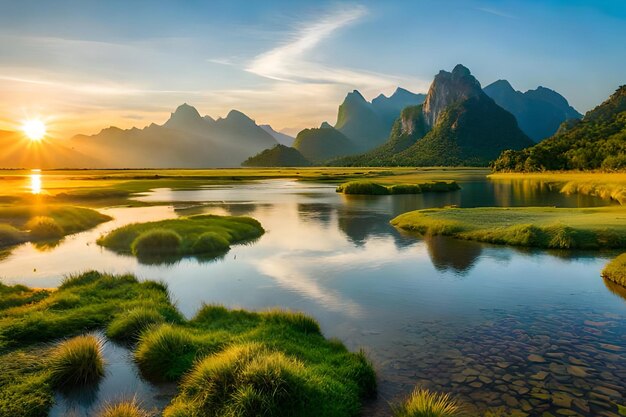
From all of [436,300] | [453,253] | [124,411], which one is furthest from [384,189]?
[124,411]

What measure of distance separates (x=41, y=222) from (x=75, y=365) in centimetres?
4073

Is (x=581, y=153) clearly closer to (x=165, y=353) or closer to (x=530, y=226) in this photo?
(x=530, y=226)

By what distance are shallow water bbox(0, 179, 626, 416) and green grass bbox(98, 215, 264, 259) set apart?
69.1 inches

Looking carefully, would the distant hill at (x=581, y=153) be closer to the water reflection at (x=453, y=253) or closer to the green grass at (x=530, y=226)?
the green grass at (x=530, y=226)

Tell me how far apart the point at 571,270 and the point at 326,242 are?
21.4 meters

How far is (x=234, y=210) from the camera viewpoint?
7244cm

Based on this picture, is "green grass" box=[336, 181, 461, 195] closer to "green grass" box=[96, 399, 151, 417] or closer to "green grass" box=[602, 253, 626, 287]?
"green grass" box=[602, 253, 626, 287]

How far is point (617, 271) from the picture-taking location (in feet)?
87.3

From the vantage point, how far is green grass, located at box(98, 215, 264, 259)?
38281mm

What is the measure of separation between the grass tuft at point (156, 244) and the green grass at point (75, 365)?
74.0ft

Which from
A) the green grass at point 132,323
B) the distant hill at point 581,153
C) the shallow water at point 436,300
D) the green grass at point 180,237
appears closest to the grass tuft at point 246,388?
the shallow water at point 436,300

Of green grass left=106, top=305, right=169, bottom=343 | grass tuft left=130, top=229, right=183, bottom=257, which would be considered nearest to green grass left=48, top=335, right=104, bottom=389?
green grass left=106, top=305, right=169, bottom=343

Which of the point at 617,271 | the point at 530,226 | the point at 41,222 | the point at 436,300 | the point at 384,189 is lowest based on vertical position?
the point at 436,300

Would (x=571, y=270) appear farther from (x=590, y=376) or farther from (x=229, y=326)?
(x=229, y=326)
